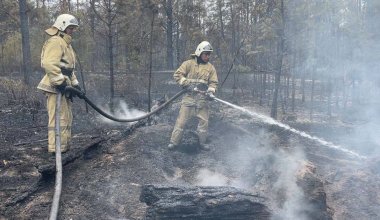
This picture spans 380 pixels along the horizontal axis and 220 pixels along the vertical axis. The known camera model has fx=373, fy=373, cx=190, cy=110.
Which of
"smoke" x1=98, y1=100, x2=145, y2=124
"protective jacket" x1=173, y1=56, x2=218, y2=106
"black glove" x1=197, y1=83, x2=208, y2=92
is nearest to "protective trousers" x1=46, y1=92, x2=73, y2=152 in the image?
"protective jacket" x1=173, y1=56, x2=218, y2=106

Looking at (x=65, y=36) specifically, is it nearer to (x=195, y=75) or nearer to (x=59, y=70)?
(x=59, y=70)

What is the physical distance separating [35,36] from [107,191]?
743 inches

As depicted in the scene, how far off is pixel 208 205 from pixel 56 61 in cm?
360

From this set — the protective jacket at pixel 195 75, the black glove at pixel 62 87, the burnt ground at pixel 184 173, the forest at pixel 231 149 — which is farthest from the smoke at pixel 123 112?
the black glove at pixel 62 87

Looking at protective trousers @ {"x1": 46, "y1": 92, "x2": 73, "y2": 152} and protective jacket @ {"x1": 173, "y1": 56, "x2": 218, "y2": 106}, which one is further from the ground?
protective jacket @ {"x1": 173, "y1": 56, "x2": 218, "y2": 106}

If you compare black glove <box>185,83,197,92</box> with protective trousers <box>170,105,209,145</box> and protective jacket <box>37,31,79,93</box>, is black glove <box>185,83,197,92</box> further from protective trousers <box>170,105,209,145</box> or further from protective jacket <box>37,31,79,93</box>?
protective jacket <box>37,31,79,93</box>

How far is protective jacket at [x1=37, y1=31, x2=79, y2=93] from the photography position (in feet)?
20.1

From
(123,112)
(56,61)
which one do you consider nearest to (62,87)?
(56,61)

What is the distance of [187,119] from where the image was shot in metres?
7.52

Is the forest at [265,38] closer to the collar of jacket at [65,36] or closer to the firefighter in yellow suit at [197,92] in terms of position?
the firefighter in yellow suit at [197,92]

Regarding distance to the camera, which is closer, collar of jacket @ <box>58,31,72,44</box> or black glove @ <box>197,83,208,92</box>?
collar of jacket @ <box>58,31,72,44</box>

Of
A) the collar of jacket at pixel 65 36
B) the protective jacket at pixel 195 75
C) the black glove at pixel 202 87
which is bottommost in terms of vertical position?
the black glove at pixel 202 87

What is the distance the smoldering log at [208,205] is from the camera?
4.36 metres

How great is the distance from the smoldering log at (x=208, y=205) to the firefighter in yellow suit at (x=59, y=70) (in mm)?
2781
